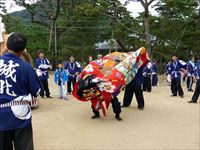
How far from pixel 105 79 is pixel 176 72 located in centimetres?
556

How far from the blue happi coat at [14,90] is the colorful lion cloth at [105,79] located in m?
4.79

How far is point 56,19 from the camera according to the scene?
35719 mm

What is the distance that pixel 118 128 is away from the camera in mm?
8672

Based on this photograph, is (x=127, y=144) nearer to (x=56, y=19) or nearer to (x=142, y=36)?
(x=142, y=36)

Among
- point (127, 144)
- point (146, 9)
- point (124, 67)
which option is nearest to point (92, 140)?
point (127, 144)

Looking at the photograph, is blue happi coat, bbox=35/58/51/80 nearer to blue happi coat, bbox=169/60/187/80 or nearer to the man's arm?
blue happi coat, bbox=169/60/187/80

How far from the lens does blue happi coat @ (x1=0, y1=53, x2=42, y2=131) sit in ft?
13.4

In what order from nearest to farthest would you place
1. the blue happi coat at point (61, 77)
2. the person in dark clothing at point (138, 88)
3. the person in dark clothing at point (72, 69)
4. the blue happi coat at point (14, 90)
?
1. the blue happi coat at point (14, 90)
2. the person in dark clothing at point (138, 88)
3. the blue happi coat at point (61, 77)
4. the person in dark clothing at point (72, 69)

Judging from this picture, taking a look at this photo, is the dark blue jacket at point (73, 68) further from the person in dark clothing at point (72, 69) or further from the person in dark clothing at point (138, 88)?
the person in dark clothing at point (138, 88)

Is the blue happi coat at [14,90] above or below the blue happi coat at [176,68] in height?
above

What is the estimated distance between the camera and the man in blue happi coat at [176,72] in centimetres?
1392

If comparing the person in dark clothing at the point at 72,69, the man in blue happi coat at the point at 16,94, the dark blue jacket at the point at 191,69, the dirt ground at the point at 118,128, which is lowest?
the dirt ground at the point at 118,128

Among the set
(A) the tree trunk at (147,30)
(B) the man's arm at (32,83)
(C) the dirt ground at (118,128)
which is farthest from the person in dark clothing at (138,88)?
(A) the tree trunk at (147,30)

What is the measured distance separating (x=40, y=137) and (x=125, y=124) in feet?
7.58
